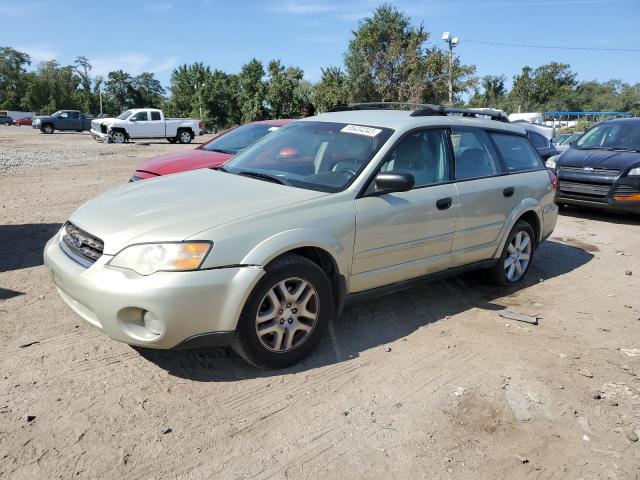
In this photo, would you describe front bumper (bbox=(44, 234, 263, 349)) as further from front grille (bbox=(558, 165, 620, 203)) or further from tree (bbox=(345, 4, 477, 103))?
tree (bbox=(345, 4, 477, 103))

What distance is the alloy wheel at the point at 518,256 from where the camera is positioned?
5.24 m

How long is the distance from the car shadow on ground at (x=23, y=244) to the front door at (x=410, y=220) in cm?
353

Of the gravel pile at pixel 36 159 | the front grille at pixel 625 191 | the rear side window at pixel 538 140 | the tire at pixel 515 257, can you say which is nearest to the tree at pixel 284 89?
the gravel pile at pixel 36 159

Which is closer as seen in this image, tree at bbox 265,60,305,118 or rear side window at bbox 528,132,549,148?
rear side window at bbox 528,132,549,148

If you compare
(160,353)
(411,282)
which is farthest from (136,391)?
(411,282)

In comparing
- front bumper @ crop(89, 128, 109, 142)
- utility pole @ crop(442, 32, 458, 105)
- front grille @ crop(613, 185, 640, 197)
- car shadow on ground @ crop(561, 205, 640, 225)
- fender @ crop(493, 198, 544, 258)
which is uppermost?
utility pole @ crop(442, 32, 458, 105)

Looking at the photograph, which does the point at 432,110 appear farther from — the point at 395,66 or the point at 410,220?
the point at 395,66

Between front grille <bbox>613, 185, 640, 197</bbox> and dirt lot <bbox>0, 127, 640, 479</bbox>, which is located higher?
front grille <bbox>613, 185, 640, 197</bbox>

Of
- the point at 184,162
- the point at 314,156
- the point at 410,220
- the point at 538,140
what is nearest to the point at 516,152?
the point at 410,220

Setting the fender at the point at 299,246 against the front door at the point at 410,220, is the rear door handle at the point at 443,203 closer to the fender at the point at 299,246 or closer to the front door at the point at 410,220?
the front door at the point at 410,220

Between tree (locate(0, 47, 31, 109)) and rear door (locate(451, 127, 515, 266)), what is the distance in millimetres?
94187

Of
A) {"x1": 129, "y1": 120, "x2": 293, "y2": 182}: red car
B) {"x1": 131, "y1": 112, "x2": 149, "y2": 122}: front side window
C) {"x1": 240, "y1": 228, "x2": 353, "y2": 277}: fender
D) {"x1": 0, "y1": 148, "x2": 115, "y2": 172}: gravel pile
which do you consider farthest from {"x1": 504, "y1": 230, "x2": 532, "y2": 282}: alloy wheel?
{"x1": 131, "y1": 112, "x2": 149, "y2": 122}: front side window

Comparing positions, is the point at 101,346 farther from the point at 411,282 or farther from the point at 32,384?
the point at 411,282

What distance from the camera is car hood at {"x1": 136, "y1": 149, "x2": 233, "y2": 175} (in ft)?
23.1
